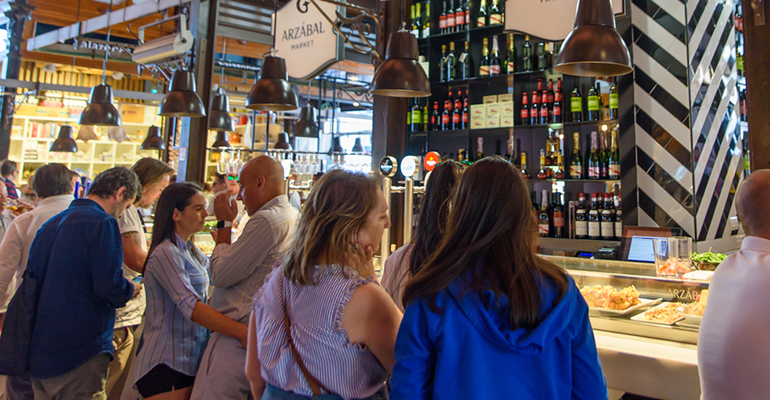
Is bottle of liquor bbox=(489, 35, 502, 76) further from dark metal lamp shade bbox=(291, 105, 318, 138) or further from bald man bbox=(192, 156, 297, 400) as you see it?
bald man bbox=(192, 156, 297, 400)

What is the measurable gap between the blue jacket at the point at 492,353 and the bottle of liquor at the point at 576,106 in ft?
11.8

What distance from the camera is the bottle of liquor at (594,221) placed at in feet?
13.9

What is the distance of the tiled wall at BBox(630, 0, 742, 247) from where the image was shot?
13.3ft

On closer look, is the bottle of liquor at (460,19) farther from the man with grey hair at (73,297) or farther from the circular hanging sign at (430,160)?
the man with grey hair at (73,297)

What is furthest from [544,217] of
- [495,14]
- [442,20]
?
[442,20]

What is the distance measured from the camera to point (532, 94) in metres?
4.71

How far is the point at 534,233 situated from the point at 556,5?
7.92 feet

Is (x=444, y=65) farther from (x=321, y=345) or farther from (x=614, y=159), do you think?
(x=321, y=345)

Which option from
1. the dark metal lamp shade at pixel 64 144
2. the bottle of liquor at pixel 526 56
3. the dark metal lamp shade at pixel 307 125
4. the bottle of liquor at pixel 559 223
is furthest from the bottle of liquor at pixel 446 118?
the dark metal lamp shade at pixel 64 144

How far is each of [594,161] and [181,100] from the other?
3.32 meters

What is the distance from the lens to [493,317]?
108 centimetres

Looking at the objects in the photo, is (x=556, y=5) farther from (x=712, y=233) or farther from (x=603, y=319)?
(x=712, y=233)

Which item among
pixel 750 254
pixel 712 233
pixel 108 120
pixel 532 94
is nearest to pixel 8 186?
pixel 108 120

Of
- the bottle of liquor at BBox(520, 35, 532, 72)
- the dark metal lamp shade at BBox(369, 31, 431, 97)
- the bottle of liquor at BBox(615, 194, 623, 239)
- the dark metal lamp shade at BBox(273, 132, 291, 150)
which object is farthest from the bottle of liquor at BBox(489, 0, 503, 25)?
the dark metal lamp shade at BBox(273, 132, 291, 150)
